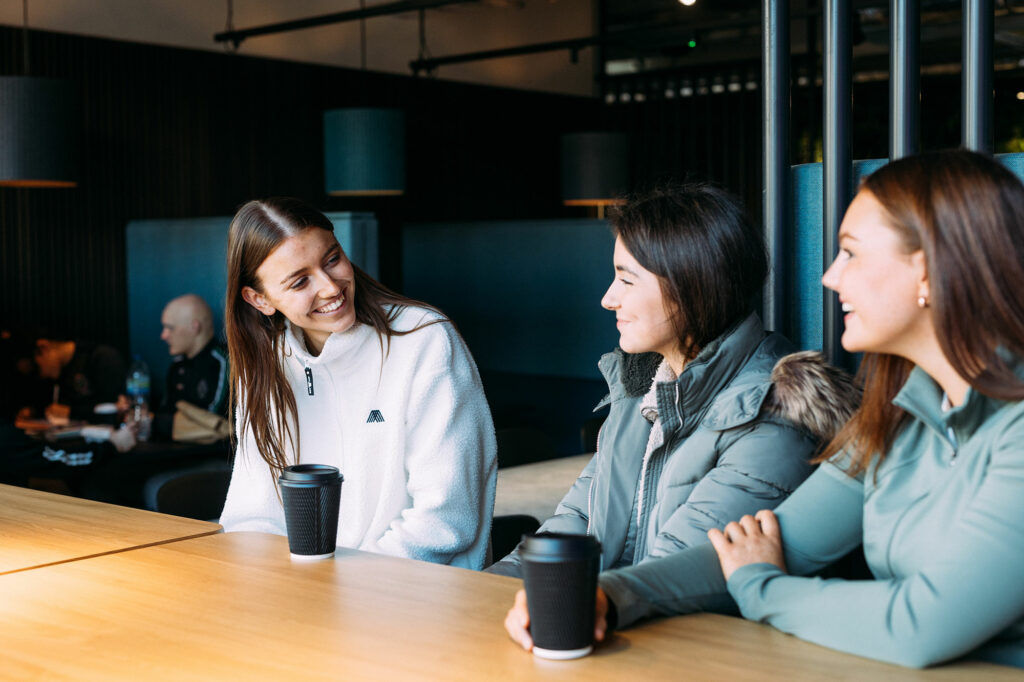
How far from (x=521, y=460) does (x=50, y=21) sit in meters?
4.63

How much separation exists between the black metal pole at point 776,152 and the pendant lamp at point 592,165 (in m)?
5.49

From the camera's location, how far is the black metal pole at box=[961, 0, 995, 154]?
2.14m

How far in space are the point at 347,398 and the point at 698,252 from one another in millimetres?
870

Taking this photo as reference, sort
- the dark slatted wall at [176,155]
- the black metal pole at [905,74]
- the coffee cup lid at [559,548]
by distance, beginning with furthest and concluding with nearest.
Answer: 1. the dark slatted wall at [176,155]
2. the black metal pole at [905,74]
3. the coffee cup lid at [559,548]

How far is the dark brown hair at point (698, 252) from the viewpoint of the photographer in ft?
6.23

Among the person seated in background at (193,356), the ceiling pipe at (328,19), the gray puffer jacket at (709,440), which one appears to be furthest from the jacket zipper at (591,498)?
the ceiling pipe at (328,19)

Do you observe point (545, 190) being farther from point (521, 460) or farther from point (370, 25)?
point (521, 460)

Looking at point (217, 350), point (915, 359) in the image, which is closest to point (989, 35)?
point (915, 359)

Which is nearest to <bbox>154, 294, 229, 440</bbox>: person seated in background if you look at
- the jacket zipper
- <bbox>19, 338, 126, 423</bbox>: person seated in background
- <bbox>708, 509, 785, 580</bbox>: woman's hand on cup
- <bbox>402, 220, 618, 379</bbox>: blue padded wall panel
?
<bbox>19, 338, 126, 423</bbox>: person seated in background

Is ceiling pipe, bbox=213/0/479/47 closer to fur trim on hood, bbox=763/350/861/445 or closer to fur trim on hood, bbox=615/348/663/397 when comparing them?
fur trim on hood, bbox=615/348/663/397

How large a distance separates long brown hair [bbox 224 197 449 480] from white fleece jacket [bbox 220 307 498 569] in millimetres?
25

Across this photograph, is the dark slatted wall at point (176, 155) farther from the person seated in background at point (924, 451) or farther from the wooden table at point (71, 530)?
the person seated in background at point (924, 451)

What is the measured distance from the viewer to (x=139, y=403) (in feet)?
15.4

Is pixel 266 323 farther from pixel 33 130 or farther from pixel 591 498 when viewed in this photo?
pixel 33 130
